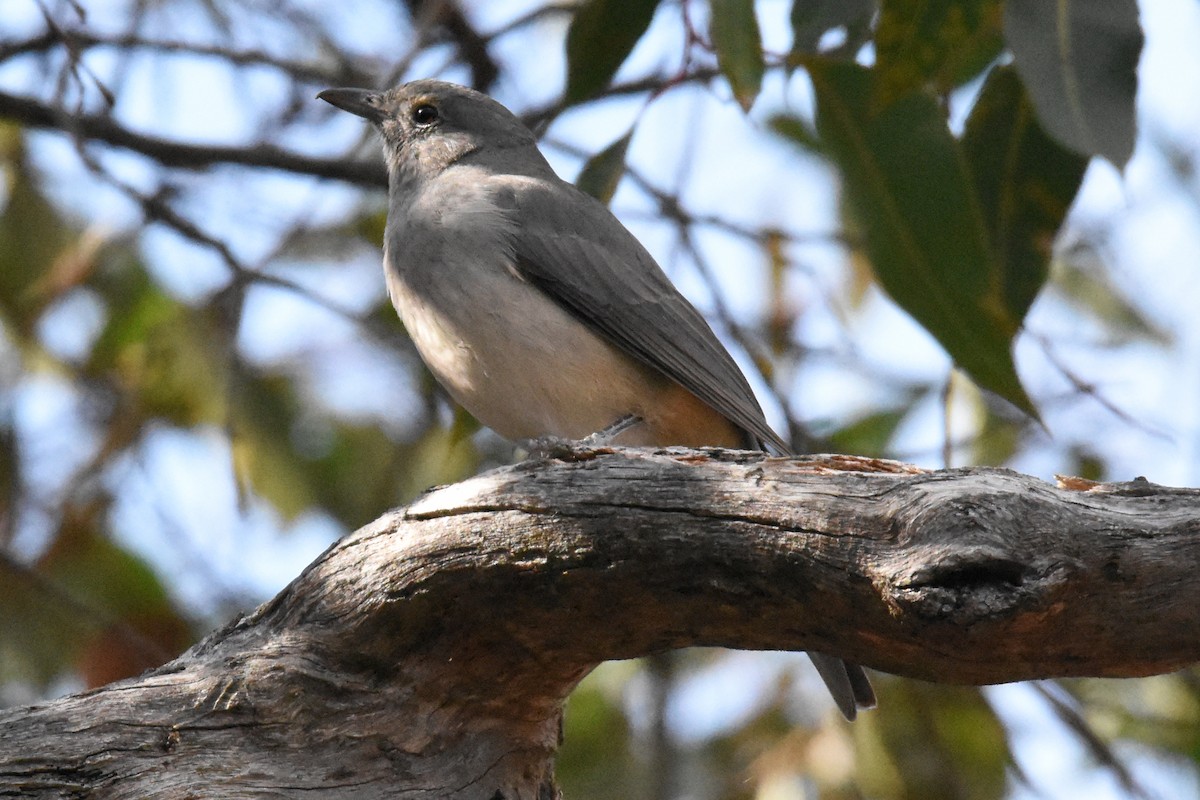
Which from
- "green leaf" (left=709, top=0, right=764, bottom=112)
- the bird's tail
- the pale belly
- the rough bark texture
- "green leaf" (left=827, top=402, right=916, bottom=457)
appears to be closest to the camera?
the rough bark texture

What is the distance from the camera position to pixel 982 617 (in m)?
2.37

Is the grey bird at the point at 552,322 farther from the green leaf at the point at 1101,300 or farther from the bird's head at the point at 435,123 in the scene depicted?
the green leaf at the point at 1101,300

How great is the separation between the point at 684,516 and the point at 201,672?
44.1 inches

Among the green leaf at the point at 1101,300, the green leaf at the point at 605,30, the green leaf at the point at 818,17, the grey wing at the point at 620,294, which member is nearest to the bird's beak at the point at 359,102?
the grey wing at the point at 620,294

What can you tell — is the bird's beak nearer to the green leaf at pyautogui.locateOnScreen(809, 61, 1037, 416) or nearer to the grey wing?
the grey wing

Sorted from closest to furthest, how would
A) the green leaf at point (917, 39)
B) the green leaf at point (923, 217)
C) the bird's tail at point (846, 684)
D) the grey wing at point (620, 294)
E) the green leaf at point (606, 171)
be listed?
the bird's tail at point (846, 684) → the green leaf at point (917, 39) → the green leaf at point (923, 217) → the grey wing at point (620, 294) → the green leaf at point (606, 171)

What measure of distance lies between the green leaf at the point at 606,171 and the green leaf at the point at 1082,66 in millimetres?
1561

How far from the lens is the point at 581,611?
112 inches

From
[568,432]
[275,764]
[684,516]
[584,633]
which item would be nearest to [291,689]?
[275,764]

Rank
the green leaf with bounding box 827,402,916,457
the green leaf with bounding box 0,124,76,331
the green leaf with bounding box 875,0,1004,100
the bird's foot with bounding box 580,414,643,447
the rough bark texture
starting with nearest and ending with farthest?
the rough bark texture, the green leaf with bounding box 875,0,1004,100, the bird's foot with bounding box 580,414,643,447, the green leaf with bounding box 827,402,916,457, the green leaf with bounding box 0,124,76,331

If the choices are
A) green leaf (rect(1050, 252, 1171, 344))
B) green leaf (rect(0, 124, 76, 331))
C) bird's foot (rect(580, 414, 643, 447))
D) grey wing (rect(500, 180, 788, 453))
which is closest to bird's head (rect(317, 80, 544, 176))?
grey wing (rect(500, 180, 788, 453))

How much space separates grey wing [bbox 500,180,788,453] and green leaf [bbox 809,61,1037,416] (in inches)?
25.3

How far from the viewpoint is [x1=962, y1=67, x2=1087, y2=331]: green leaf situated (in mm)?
4613

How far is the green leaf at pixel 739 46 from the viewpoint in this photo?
387 cm
